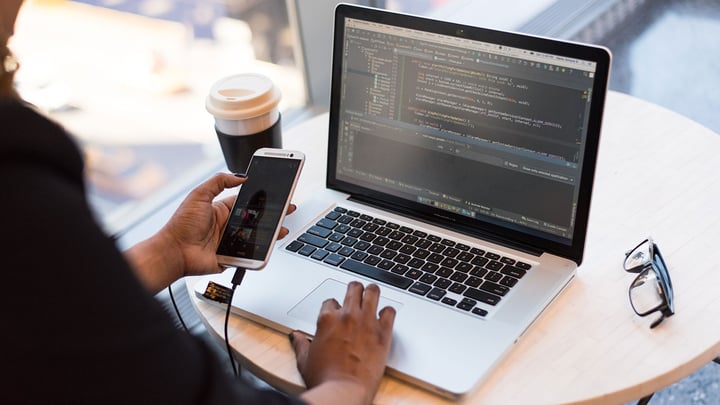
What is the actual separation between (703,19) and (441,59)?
2.68 m

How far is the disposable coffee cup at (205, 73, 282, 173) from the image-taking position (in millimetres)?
1327

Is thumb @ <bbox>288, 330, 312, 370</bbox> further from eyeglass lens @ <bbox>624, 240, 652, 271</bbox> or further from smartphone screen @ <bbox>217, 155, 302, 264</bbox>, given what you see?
eyeglass lens @ <bbox>624, 240, 652, 271</bbox>

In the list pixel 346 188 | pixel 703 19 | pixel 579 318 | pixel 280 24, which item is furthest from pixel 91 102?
pixel 703 19

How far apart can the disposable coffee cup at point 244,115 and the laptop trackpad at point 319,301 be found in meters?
0.38

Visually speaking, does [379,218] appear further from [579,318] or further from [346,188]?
[579,318]

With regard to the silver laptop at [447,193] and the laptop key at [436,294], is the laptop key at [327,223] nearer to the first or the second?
the silver laptop at [447,193]

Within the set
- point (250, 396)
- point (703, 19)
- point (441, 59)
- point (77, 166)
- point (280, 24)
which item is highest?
point (77, 166)

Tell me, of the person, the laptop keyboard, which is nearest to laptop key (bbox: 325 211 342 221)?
the laptop keyboard

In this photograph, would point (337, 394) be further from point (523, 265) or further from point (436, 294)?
point (523, 265)

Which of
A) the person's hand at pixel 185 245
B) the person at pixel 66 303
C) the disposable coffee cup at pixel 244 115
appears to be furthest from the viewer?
the disposable coffee cup at pixel 244 115

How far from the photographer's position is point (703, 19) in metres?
3.33

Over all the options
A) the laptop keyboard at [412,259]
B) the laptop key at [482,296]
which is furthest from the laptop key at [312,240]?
the laptop key at [482,296]

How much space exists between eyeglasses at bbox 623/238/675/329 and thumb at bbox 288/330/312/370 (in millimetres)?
430

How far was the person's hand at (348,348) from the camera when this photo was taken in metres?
0.88
